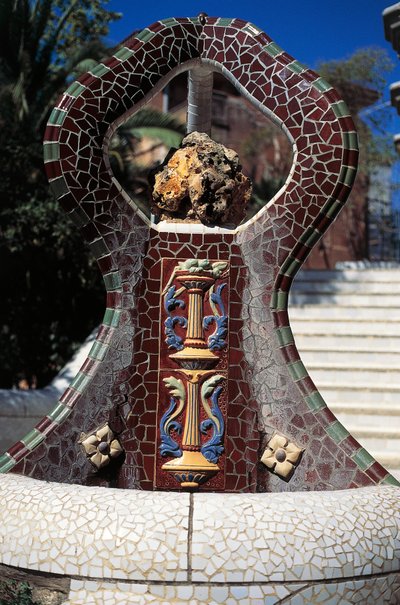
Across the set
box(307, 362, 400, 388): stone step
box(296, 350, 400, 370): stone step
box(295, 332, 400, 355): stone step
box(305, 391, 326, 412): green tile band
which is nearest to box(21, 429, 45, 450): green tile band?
box(305, 391, 326, 412): green tile band

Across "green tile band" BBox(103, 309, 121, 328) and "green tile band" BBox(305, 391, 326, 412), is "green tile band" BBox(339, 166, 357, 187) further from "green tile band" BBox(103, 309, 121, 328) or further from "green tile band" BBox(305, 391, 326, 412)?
"green tile band" BBox(103, 309, 121, 328)

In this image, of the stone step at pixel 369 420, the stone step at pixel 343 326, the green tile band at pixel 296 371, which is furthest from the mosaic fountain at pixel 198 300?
the stone step at pixel 343 326

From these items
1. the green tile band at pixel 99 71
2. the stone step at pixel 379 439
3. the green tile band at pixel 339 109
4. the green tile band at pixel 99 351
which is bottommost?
the stone step at pixel 379 439

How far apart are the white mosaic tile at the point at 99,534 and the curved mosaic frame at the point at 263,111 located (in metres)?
0.82

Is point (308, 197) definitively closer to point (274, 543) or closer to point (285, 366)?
point (285, 366)

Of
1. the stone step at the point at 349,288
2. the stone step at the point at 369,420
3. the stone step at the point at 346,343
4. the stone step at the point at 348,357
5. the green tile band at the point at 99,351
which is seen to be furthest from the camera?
the stone step at the point at 349,288

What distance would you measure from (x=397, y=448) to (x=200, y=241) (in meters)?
4.03

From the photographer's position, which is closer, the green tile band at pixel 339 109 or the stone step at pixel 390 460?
the green tile band at pixel 339 109

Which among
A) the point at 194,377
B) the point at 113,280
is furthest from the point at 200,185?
the point at 194,377

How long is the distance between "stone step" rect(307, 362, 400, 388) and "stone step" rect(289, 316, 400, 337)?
2.34 feet

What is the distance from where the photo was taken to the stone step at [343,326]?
9.09 meters

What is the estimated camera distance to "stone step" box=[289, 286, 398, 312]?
998 cm

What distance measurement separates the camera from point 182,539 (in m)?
2.81

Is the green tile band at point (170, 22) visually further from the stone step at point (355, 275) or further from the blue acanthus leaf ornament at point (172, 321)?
the stone step at point (355, 275)
